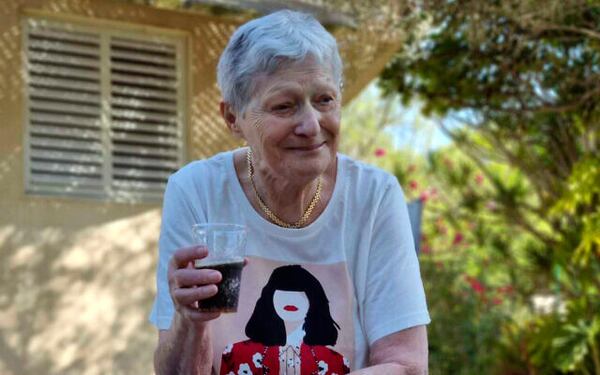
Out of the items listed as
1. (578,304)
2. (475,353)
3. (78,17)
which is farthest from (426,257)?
(78,17)

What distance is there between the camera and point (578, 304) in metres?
10.1

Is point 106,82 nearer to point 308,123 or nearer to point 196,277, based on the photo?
point 308,123

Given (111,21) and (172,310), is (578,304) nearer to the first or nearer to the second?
(111,21)

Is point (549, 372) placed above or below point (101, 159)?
below

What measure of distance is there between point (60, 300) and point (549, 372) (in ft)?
19.3

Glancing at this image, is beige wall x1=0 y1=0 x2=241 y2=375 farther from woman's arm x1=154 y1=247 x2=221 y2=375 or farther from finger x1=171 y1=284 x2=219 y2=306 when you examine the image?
finger x1=171 y1=284 x2=219 y2=306

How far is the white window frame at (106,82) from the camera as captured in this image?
7.36m

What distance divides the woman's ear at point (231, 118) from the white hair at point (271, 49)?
→ 0.22 feet

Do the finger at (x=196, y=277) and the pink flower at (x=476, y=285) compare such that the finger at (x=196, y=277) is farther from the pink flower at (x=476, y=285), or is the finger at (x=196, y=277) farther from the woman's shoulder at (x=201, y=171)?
the pink flower at (x=476, y=285)

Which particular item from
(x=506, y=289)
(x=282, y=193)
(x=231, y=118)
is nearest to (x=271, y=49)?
(x=231, y=118)

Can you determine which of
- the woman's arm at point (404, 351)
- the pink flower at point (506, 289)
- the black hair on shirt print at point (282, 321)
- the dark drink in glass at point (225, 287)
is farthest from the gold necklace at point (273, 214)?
the pink flower at point (506, 289)

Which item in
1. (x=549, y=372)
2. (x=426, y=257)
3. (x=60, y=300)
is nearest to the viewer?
(x=60, y=300)

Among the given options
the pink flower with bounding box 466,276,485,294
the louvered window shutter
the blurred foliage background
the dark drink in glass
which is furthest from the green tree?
the dark drink in glass

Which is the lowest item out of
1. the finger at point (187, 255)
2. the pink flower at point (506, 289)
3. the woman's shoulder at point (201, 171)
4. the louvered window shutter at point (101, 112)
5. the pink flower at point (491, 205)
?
the pink flower at point (506, 289)
